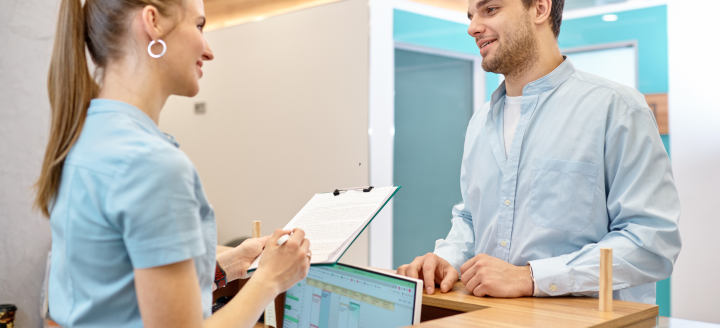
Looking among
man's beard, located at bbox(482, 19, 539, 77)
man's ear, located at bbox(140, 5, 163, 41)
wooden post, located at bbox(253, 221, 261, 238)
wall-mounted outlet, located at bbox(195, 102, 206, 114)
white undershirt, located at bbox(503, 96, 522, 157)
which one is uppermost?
wall-mounted outlet, located at bbox(195, 102, 206, 114)

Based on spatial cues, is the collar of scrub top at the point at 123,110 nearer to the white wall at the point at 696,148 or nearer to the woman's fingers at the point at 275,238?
the woman's fingers at the point at 275,238

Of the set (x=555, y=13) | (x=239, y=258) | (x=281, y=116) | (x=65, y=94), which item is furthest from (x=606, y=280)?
(x=281, y=116)

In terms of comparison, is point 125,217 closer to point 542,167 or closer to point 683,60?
point 542,167

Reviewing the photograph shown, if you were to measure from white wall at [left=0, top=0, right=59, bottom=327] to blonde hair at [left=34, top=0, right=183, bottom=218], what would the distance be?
1.97 metres

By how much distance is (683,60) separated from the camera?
317cm

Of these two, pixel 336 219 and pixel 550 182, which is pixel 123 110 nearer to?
pixel 336 219

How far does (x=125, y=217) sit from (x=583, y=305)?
3.01ft

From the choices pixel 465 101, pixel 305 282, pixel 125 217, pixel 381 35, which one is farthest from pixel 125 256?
pixel 465 101

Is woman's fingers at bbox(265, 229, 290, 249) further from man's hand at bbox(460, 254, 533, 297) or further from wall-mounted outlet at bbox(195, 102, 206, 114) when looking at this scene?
wall-mounted outlet at bbox(195, 102, 206, 114)

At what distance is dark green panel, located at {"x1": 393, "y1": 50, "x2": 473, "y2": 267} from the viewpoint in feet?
12.7

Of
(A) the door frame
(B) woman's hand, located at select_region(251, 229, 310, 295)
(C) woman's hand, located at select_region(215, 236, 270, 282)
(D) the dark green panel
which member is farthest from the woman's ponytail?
(D) the dark green panel

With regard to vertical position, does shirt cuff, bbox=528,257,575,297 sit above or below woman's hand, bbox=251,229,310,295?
below

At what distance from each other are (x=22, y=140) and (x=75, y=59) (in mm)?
2031

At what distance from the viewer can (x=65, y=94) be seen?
864 mm
